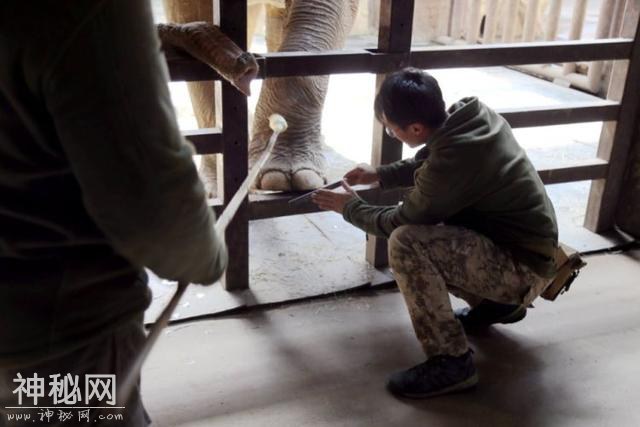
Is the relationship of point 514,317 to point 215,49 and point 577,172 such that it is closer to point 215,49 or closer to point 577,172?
point 577,172

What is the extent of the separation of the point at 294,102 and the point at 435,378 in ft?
4.69

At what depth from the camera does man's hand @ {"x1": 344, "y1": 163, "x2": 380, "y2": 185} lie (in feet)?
7.96

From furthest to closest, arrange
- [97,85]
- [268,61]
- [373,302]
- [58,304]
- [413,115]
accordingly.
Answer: [373,302]
[268,61]
[413,115]
[58,304]
[97,85]

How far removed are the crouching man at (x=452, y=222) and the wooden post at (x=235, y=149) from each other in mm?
Answer: 417

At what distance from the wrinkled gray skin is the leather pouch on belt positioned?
103 centimetres

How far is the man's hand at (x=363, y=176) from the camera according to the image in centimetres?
243

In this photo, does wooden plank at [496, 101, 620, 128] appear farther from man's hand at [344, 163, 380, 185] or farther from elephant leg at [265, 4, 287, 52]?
elephant leg at [265, 4, 287, 52]

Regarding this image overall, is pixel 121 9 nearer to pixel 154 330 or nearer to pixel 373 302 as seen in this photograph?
pixel 154 330

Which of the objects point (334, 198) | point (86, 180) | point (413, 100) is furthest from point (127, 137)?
point (334, 198)

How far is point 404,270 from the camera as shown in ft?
7.01

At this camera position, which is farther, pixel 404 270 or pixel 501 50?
pixel 501 50

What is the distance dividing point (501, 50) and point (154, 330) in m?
2.00

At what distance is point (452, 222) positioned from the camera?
7.29 feet

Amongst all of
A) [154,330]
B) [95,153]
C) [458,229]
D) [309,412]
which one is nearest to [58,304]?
[154,330]
